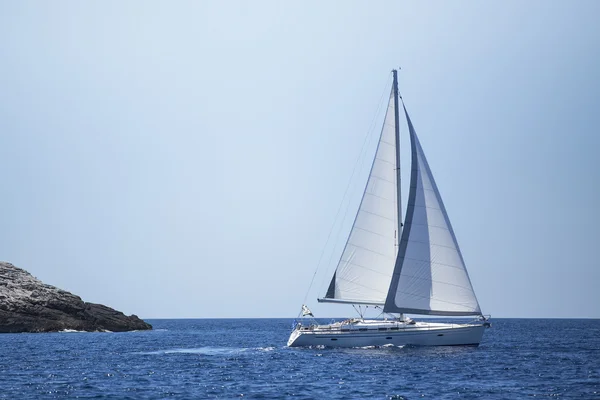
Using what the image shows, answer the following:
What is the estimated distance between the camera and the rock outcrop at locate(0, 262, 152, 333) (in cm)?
8181

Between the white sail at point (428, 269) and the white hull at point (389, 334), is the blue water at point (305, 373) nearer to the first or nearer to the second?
the white hull at point (389, 334)

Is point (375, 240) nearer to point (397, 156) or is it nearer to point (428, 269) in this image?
point (428, 269)

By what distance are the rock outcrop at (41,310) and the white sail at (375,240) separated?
4600 cm

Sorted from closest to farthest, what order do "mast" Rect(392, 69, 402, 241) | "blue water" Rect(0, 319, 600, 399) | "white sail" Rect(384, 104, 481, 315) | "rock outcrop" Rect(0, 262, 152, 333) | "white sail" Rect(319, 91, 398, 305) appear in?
"blue water" Rect(0, 319, 600, 399), "white sail" Rect(384, 104, 481, 315), "mast" Rect(392, 69, 402, 241), "white sail" Rect(319, 91, 398, 305), "rock outcrop" Rect(0, 262, 152, 333)

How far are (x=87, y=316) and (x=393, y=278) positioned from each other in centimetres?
5248

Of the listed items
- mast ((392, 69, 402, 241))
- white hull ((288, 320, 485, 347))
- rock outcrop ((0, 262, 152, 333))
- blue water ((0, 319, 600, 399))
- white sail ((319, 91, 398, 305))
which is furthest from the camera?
rock outcrop ((0, 262, 152, 333))

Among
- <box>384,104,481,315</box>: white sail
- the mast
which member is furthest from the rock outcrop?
the mast

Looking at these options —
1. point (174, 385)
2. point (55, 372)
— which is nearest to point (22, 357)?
point (55, 372)

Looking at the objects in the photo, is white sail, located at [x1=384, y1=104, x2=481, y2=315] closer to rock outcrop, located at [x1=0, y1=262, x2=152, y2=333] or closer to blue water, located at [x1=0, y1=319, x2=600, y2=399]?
blue water, located at [x1=0, y1=319, x2=600, y2=399]

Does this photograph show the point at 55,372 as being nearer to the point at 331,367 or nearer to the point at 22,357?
the point at 22,357

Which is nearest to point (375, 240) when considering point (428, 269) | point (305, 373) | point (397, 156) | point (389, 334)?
point (428, 269)

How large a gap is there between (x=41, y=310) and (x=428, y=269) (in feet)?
174

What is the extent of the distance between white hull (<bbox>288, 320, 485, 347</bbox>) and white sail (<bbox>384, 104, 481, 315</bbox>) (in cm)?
104

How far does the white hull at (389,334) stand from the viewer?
153 ft
